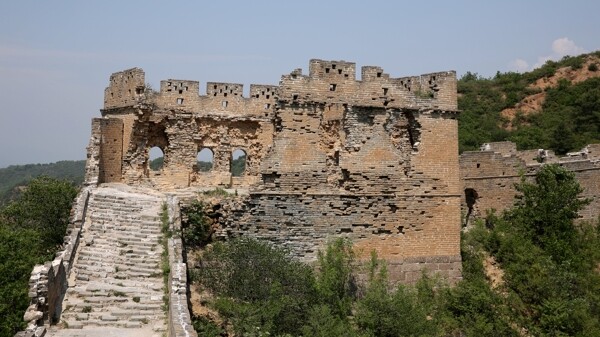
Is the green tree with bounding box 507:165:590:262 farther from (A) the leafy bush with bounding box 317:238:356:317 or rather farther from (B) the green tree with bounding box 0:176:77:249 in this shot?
(B) the green tree with bounding box 0:176:77:249

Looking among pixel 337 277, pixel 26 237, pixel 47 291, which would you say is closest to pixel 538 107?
pixel 337 277

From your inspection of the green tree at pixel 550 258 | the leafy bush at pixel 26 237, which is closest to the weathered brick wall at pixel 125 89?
the leafy bush at pixel 26 237

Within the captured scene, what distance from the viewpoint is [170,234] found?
1160cm

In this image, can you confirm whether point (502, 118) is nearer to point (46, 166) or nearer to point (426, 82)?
point (426, 82)

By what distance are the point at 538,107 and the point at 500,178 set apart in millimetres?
26713

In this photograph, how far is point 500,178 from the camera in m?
18.6

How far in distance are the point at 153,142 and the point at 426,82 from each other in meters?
7.71

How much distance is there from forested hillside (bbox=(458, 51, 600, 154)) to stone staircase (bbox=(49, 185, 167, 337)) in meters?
26.9

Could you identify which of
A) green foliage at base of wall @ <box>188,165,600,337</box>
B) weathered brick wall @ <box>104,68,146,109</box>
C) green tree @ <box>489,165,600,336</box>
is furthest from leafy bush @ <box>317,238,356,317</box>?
weathered brick wall @ <box>104,68,146,109</box>

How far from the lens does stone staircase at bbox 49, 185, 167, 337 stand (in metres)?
9.26

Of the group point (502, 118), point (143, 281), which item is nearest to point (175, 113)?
point (143, 281)

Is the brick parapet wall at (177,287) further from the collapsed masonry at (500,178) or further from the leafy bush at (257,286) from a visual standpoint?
the collapsed masonry at (500,178)

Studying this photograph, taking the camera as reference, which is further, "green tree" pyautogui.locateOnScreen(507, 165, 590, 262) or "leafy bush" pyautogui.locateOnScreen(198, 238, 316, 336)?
"green tree" pyautogui.locateOnScreen(507, 165, 590, 262)

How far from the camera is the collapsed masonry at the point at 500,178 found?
59.6ft
